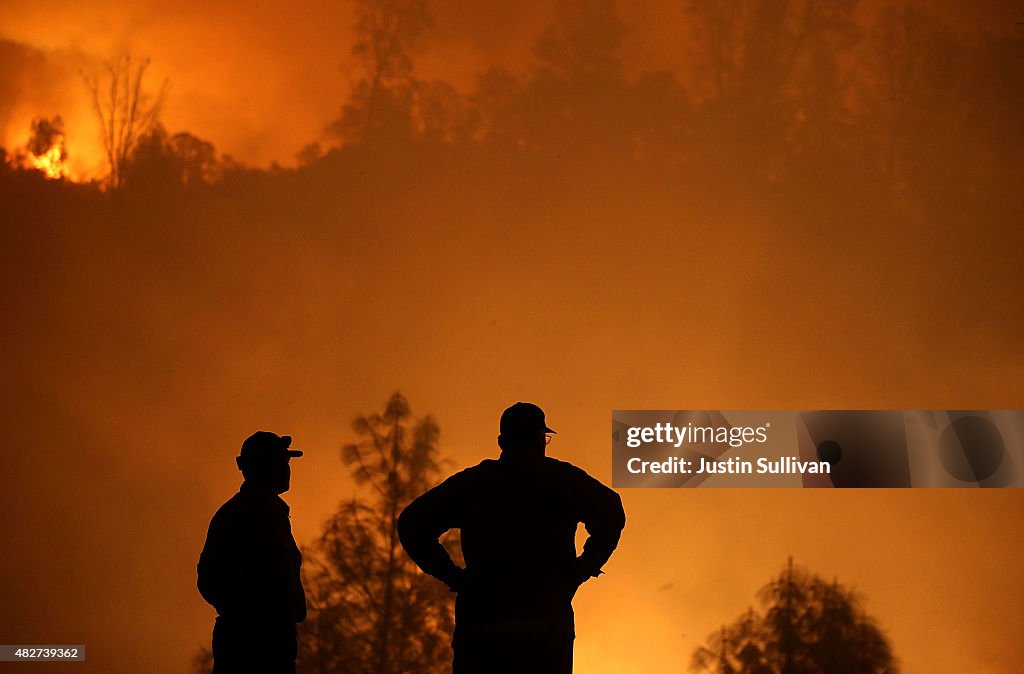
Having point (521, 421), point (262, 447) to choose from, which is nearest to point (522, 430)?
point (521, 421)

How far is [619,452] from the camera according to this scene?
4148mm

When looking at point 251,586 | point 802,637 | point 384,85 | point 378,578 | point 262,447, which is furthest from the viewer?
point 384,85

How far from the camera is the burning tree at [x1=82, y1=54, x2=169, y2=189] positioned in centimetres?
434

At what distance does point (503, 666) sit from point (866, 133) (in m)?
2.89

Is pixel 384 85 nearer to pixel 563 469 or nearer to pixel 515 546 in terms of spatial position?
pixel 563 469

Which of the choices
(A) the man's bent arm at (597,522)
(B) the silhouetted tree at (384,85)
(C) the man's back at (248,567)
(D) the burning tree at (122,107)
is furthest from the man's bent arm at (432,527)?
(D) the burning tree at (122,107)

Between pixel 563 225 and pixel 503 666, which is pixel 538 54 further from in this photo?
pixel 503 666

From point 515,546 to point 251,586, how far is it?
0.77m

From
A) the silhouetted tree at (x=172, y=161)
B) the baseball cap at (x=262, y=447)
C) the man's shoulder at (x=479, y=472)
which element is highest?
the silhouetted tree at (x=172, y=161)

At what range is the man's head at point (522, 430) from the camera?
232cm

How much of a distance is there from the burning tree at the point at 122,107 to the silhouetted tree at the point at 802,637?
122 inches

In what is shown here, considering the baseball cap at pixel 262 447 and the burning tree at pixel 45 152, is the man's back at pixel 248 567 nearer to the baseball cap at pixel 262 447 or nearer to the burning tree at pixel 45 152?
the baseball cap at pixel 262 447

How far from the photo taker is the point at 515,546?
2.25 m

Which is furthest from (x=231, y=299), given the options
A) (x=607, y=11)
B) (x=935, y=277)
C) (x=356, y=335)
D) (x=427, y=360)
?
(x=935, y=277)
